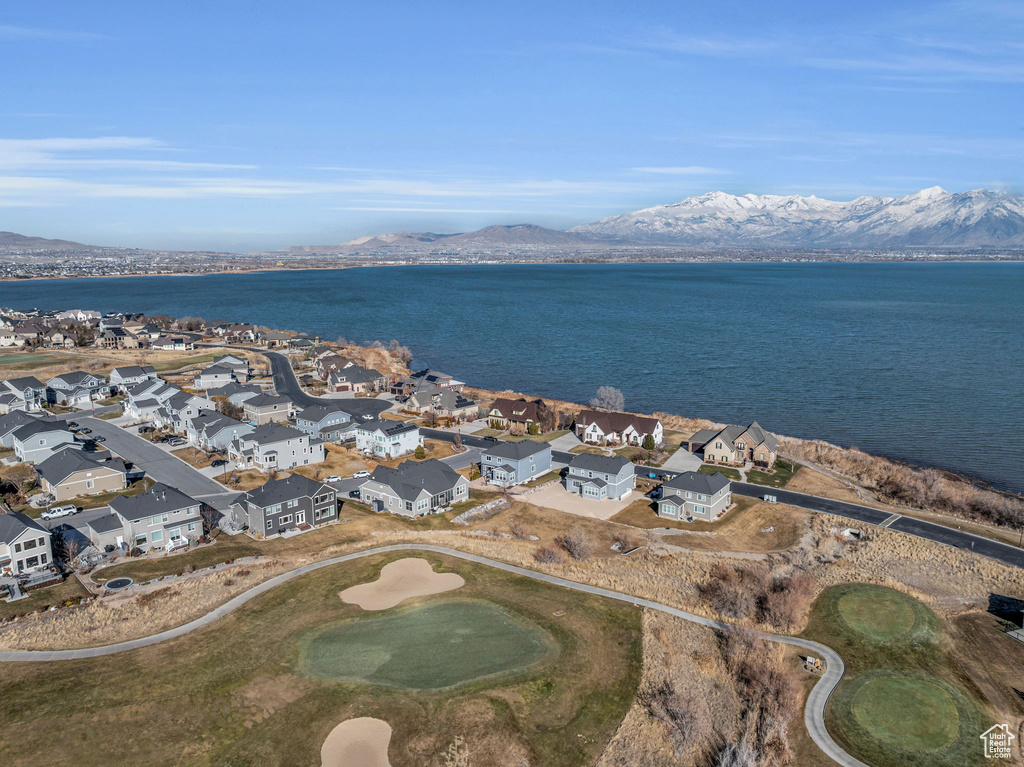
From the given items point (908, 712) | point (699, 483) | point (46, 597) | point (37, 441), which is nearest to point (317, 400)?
point (37, 441)

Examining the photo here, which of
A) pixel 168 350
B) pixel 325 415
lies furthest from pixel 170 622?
pixel 168 350

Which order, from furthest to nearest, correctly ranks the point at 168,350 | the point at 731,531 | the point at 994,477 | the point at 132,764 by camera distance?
the point at 168,350 < the point at 994,477 < the point at 731,531 < the point at 132,764

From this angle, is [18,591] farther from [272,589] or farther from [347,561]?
[347,561]

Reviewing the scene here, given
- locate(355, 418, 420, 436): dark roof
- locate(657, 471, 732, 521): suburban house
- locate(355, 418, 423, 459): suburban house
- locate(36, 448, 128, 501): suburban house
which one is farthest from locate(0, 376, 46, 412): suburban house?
locate(657, 471, 732, 521): suburban house

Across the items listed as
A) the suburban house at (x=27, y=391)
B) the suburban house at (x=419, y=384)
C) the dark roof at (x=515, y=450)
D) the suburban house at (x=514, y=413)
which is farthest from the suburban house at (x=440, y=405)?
the suburban house at (x=27, y=391)

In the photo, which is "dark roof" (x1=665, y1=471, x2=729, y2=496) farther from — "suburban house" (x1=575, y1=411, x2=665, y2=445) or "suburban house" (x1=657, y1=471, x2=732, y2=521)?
"suburban house" (x1=575, y1=411, x2=665, y2=445)

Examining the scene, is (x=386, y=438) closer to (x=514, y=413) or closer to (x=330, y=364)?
(x=514, y=413)
